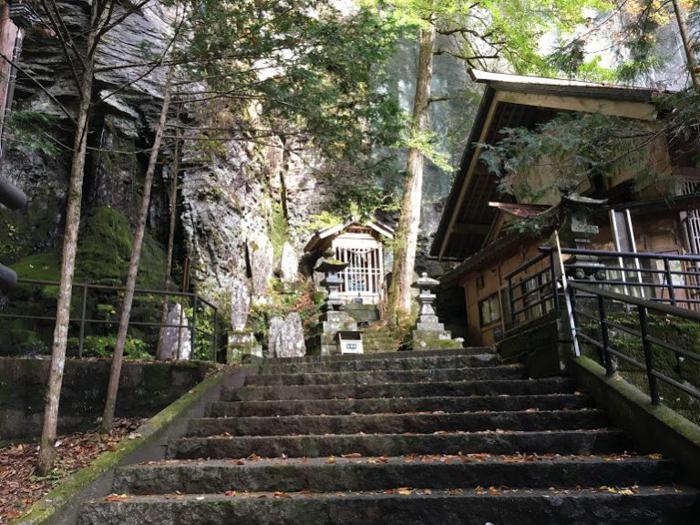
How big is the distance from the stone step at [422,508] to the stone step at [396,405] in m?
1.72

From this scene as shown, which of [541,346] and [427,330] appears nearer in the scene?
[541,346]

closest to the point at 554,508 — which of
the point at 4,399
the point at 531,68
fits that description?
the point at 4,399

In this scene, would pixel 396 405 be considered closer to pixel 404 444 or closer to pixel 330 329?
pixel 404 444

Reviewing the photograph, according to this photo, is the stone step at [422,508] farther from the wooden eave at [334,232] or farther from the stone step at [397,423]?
the wooden eave at [334,232]

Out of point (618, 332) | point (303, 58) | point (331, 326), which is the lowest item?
point (618, 332)

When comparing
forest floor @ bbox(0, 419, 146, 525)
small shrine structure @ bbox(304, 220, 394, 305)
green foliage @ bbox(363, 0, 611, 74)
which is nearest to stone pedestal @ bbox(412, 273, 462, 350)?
green foliage @ bbox(363, 0, 611, 74)

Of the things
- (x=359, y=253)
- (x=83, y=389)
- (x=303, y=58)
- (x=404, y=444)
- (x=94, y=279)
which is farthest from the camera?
(x=359, y=253)

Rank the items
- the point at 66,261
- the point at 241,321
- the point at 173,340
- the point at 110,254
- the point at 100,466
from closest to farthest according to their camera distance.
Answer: the point at 100,466 → the point at 66,261 → the point at 173,340 → the point at 110,254 → the point at 241,321

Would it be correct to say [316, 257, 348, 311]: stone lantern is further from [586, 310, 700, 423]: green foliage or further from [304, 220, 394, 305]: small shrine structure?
[586, 310, 700, 423]: green foliage

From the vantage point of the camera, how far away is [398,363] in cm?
751

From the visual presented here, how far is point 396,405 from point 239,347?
6582 mm

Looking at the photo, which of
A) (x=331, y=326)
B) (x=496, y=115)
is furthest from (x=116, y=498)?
(x=496, y=115)

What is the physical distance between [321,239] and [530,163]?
14238 mm

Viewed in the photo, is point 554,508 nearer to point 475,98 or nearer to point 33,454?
point 33,454
